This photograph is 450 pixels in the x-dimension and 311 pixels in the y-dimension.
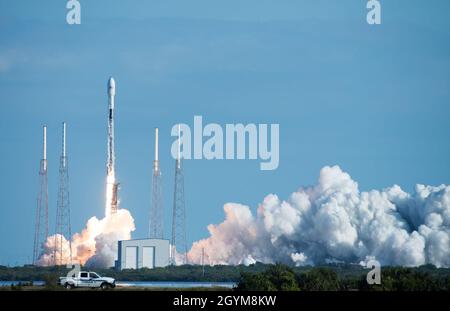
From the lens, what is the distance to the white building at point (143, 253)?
469 ft

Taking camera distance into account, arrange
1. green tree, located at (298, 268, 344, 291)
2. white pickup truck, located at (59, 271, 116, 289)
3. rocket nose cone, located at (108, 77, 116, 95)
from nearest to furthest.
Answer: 1. white pickup truck, located at (59, 271, 116, 289)
2. green tree, located at (298, 268, 344, 291)
3. rocket nose cone, located at (108, 77, 116, 95)

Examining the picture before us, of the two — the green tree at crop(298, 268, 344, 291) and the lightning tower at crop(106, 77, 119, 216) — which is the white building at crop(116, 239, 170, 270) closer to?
the lightning tower at crop(106, 77, 119, 216)

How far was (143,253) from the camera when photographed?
469ft

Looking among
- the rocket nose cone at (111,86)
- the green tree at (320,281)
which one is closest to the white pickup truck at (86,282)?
the green tree at (320,281)

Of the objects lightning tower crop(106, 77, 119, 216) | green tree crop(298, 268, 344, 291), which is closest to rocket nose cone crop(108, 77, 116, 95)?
lightning tower crop(106, 77, 119, 216)

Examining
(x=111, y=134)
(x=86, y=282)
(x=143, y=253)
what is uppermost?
(x=111, y=134)

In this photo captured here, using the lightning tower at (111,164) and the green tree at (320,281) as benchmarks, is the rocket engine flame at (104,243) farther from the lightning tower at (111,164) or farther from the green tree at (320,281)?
the green tree at (320,281)

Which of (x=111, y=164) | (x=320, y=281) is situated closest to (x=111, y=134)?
(x=111, y=164)

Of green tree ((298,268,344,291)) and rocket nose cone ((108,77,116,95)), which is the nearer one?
green tree ((298,268,344,291))

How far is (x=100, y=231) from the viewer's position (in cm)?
15125

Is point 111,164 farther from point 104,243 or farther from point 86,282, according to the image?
point 86,282

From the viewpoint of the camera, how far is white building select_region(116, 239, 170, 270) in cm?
14288
